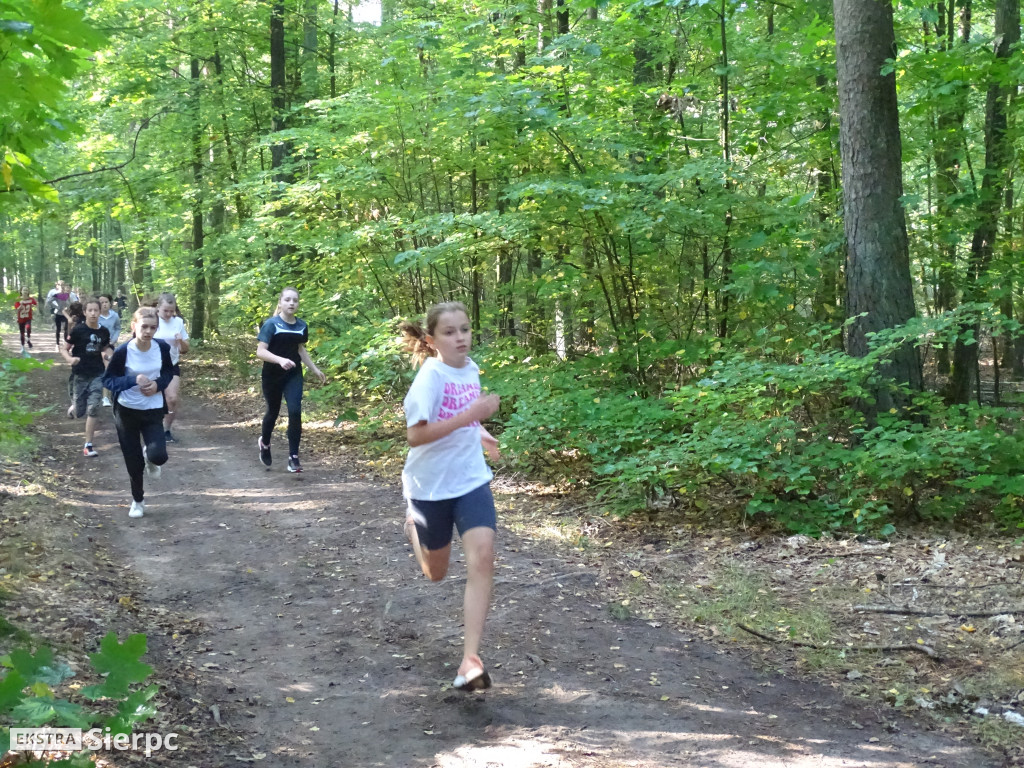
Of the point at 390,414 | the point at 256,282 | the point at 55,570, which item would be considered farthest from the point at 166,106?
the point at 55,570

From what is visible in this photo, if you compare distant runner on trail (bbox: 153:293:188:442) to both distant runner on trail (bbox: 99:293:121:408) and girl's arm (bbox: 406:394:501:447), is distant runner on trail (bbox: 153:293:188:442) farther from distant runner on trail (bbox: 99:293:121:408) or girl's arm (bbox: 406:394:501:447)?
girl's arm (bbox: 406:394:501:447)

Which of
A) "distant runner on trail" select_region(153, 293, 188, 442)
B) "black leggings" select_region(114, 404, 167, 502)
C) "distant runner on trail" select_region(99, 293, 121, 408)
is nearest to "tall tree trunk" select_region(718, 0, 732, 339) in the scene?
"black leggings" select_region(114, 404, 167, 502)

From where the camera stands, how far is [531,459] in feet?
30.3

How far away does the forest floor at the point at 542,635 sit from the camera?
3779mm

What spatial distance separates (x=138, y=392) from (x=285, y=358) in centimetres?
199

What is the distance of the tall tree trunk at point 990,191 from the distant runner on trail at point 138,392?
27.1 ft

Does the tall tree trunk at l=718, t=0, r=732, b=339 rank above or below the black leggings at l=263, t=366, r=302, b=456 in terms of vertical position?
above

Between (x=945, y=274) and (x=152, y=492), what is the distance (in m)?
9.87

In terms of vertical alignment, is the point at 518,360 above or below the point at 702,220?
below

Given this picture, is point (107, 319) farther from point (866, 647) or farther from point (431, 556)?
point (866, 647)

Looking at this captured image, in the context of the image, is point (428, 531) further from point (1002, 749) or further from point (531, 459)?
point (531, 459)

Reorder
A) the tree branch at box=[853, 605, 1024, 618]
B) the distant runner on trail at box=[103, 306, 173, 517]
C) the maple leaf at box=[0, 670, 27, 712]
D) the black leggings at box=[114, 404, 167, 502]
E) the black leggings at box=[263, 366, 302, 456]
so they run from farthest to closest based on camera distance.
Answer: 1. the black leggings at box=[263, 366, 302, 456]
2. the black leggings at box=[114, 404, 167, 502]
3. the distant runner on trail at box=[103, 306, 173, 517]
4. the tree branch at box=[853, 605, 1024, 618]
5. the maple leaf at box=[0, 670, 27, 712]

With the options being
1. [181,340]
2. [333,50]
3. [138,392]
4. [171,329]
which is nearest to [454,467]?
[138,392]

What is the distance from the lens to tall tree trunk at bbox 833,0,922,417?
720cm
